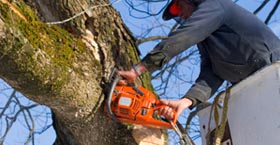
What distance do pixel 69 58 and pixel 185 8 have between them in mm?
733

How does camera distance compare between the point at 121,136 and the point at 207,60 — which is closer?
the point at 121,136

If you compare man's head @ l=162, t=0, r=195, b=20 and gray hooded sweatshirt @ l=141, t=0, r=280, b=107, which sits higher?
man's head @ l=162, t=0, r=195, b=20

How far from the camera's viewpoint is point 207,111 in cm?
225

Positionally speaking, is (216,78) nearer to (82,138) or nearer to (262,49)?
(262,49)

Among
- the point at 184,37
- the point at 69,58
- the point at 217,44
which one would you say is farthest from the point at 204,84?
the point at 69,58

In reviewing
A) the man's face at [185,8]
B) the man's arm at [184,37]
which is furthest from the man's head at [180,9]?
the man's arm at [184,37]

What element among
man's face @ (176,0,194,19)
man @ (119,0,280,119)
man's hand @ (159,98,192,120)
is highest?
man's face @ (176,0,194,19)

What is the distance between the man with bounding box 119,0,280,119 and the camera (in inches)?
86.6

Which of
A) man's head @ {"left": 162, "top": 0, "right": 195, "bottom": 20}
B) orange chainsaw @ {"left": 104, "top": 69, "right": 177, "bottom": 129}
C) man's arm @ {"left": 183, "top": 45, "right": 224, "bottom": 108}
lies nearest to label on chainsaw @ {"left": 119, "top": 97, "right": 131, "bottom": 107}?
orange chainsaw @ {"left": 104, "top": 69, "right": 177, "bottom": 129}

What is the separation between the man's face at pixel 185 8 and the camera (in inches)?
97.9

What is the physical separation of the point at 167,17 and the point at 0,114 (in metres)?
2.91

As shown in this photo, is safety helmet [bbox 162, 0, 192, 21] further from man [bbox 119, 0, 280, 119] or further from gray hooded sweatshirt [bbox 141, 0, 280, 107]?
gray hooded sweatshirt [bbox 141, 0, 280, 107]

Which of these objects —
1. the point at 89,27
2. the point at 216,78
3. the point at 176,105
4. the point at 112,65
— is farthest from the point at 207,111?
the point at 89,27

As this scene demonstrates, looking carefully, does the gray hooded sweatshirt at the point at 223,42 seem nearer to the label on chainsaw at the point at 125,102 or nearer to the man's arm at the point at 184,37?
the man's arm at the point at 184,37
